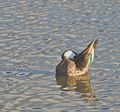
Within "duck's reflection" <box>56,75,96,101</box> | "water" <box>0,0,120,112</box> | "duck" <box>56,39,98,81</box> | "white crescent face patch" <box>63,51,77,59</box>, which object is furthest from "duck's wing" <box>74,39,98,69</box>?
"duck's reflection" <box>56,75,96,101</box>

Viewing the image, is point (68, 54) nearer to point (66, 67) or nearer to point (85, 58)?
point (66, 67)

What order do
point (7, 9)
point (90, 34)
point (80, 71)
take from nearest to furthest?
point (80, 71)
point (90, 34)
point (7, 9)

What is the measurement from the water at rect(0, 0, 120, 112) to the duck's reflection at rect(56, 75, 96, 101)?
0.21 ft

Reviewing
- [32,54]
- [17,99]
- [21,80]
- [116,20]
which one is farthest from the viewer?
[116,20]

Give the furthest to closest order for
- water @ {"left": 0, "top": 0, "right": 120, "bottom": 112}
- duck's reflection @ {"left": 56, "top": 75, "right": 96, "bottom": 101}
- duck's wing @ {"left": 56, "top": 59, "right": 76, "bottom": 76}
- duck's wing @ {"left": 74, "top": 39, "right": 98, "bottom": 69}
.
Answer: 1. duck's wing @ {"left": 74, "top": 39, "right": 98, "bottom": 69}
2. duck's wing @ {"left": 56, "top": 59, "right": 76, "bottom": 76}
3. duck's reflection @ {"left": 56, "top": 75, "right": 96, "bottom": 101}
4. water @ {"left": 0, "top": 0, "right": 120, "bottom": 112}

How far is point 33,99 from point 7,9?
14.8 metres

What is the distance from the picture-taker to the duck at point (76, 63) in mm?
19719

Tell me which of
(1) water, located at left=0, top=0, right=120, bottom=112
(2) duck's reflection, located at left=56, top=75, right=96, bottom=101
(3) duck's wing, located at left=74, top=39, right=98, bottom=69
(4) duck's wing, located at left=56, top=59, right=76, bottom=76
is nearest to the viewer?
(1) water, located at left=0, top=0, right=120, bottom=112

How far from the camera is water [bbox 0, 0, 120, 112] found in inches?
645

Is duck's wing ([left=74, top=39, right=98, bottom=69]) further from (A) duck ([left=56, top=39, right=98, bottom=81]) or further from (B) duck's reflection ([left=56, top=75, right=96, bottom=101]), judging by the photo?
(B) duck's reflection ([left=56, top=75, right=96, bottom=101])

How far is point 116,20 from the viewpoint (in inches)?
1071

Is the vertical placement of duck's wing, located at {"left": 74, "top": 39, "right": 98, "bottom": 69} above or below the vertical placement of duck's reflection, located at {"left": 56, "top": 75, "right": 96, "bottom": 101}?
above

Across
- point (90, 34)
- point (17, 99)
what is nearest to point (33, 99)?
point (17, 99)

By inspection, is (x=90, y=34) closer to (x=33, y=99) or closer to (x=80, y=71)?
(x=80, y=71)
